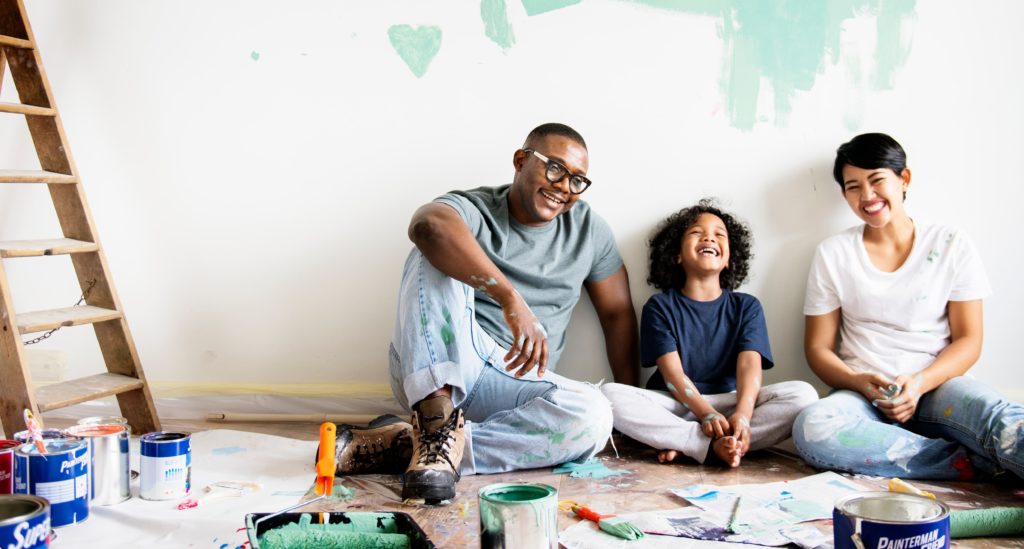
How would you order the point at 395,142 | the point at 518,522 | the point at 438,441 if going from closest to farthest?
the point at 518,522
the point at 438,441
the point at 395,142

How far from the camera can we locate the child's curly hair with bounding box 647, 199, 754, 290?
95.0 inches

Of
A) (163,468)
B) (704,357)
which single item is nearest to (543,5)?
(704,357)

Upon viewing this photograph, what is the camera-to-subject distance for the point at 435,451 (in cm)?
182

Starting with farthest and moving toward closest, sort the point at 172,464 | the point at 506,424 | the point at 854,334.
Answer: the point at 854,334
the point at 506,424
the point at 172,464

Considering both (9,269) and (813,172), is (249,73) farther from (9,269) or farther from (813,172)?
(813,172)

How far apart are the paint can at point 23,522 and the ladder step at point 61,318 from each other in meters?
1.15

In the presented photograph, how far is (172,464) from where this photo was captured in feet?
5.77

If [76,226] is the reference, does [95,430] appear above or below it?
below

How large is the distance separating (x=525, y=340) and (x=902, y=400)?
100 cm

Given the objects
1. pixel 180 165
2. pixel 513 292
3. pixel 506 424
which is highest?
pixel 180 165

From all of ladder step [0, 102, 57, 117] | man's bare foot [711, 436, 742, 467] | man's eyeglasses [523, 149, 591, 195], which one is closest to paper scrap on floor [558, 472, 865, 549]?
man's bare foot [711, 436, 742, 467]

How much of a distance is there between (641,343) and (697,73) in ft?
2.63

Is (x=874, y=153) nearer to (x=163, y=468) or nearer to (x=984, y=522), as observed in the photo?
(x=984, y=522)

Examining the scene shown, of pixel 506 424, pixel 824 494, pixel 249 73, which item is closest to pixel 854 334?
pixel 824 494
